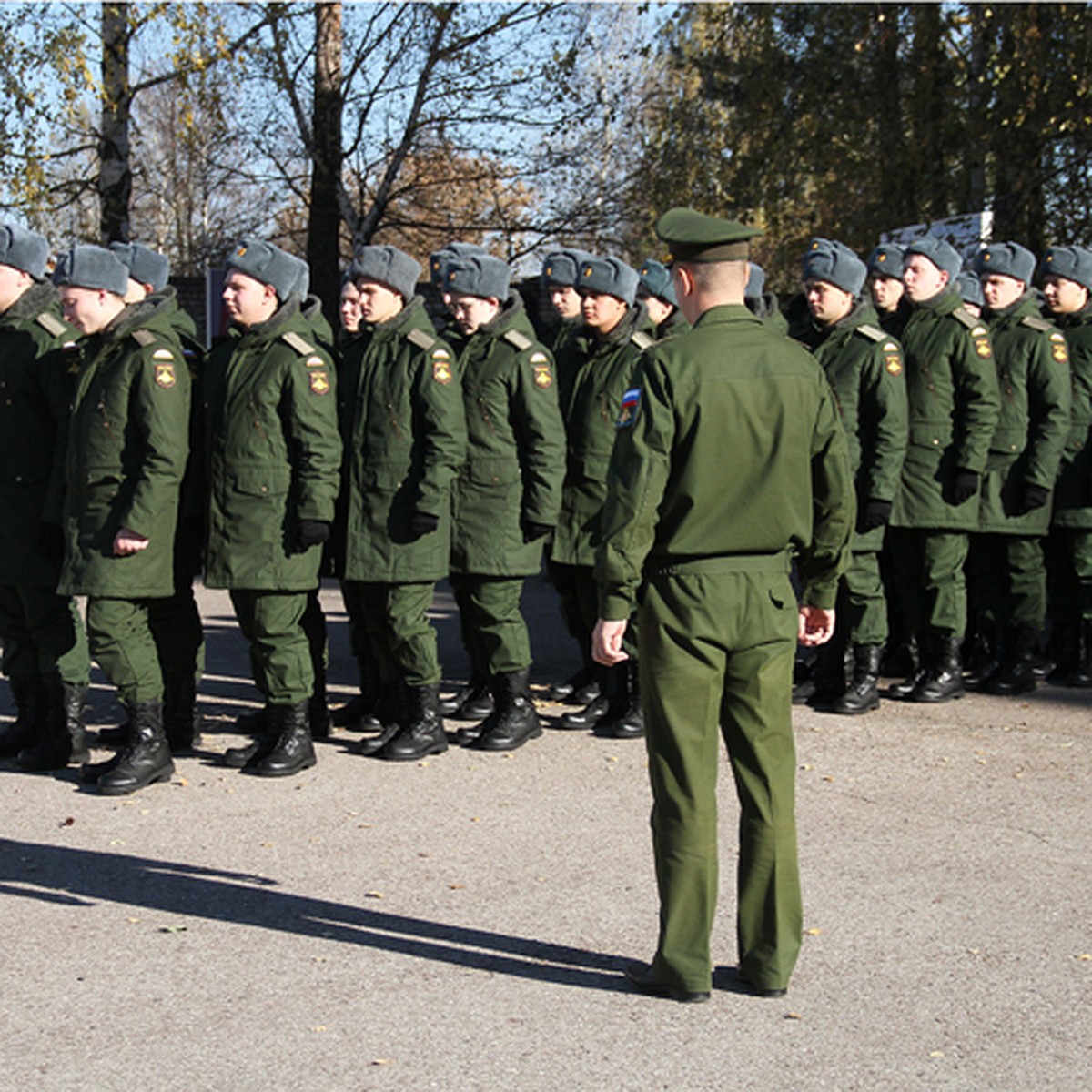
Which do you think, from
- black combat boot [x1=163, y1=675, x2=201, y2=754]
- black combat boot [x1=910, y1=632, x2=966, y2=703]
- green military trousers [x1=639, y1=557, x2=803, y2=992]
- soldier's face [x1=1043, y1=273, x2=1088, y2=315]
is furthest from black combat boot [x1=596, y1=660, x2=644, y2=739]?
green military trousers [x1=639, y1=557, x2=803, y2=992]

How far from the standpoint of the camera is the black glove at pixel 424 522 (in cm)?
711

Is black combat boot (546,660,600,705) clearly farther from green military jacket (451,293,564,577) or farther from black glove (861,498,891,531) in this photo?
black glove (861,498,891,531)

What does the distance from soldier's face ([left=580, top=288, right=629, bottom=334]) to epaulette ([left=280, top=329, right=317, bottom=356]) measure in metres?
1.52

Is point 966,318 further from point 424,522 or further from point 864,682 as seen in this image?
point 424,522

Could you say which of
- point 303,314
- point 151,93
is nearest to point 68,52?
point 303,314

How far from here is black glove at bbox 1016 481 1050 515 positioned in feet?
29.0

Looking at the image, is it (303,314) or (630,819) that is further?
(303,314)

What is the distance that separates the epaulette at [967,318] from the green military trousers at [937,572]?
41.9 inches

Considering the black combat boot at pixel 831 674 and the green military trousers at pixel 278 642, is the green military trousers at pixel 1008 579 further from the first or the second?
the green military trousers at pixel 278 642

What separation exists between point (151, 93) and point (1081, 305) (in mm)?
49729

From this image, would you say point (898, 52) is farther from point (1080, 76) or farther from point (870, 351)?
point (870, 351)

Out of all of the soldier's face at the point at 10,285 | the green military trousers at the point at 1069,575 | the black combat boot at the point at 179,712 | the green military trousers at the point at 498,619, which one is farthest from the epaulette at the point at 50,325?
the green military trousers at the point at 1069,575

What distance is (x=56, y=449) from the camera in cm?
711

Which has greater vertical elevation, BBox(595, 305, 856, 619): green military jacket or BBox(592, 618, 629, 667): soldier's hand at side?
BBox(595, 305, 856, 619): green military jacket
